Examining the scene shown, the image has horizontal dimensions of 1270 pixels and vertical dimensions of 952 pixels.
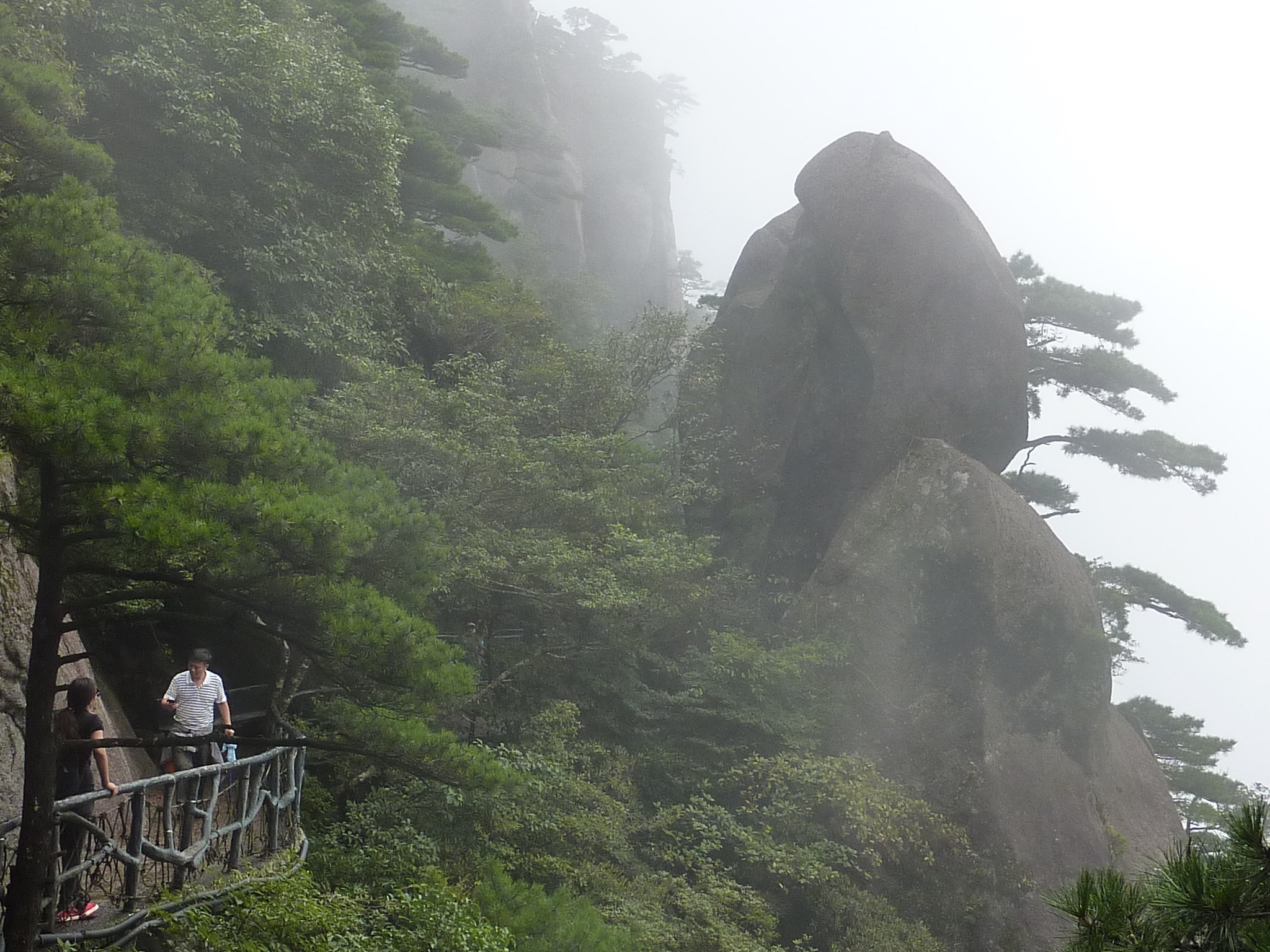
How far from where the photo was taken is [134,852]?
5.56m

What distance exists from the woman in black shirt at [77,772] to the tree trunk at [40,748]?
284 millimetres

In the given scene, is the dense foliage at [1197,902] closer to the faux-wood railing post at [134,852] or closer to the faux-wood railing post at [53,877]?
the faux-wood railing post at [134,852]

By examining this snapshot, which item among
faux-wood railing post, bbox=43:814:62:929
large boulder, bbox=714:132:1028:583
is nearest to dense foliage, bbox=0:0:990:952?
faux-wood railing post, bbox=43:814:62:929

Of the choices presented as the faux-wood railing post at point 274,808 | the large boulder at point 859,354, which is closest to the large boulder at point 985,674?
the large boulder at point 859,354

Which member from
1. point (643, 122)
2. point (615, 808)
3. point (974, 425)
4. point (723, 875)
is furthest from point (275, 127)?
point (643, 122)

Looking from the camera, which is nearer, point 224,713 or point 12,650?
point 12,650

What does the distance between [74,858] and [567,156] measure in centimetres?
3452

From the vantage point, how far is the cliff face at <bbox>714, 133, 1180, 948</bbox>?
1363 centimetres

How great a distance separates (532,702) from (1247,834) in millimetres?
9841

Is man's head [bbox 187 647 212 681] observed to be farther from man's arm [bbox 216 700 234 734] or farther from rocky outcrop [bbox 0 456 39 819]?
rocky outcrop [bbox 0 456 39 819]

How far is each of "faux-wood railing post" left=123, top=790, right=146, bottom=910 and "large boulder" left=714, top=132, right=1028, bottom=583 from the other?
43.2 feet

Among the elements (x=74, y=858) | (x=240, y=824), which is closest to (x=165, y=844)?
(x=74, y=858)

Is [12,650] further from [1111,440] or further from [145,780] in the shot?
[1111,440]

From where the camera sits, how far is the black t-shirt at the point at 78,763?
5945 millimetres
